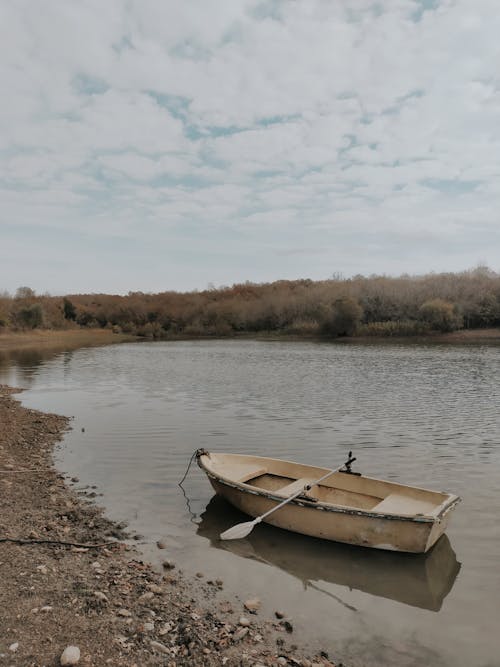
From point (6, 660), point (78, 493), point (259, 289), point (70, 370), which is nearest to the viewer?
point (6, 660)

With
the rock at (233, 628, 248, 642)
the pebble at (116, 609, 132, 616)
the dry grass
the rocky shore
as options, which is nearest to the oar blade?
the rocky shore

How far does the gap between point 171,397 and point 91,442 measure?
8513 mm

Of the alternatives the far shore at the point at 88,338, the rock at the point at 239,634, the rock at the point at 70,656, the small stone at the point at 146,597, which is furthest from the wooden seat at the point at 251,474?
the far shore at the point at 88,338

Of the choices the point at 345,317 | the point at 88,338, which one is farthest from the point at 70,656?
the point at 88,338

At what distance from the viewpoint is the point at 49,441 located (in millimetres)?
15141

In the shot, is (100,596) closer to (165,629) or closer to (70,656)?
(165,629)

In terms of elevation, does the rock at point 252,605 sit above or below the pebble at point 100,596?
below

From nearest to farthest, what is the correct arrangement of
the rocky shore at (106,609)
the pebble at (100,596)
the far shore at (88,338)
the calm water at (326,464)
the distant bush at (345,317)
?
the rocky shore at (106,609) → the pebble at (100,596) → the calm water at (326,464) → the far shore at (88,338) → the distant bush at (345,317)

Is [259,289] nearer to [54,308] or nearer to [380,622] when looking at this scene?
[54,308]

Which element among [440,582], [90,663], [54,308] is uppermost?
[54,308]

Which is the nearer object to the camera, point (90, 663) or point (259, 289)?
point (90, 663)

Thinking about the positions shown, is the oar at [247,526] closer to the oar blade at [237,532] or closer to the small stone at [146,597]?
the oar blade at [237,532]

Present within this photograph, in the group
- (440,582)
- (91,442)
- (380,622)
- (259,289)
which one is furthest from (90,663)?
(259,289)

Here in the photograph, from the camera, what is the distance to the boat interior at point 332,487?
8414mm
